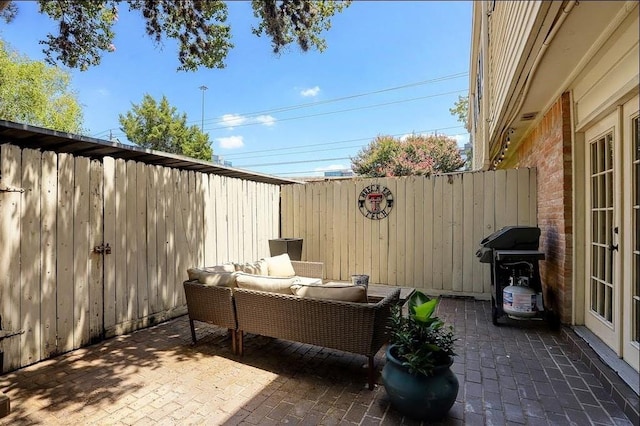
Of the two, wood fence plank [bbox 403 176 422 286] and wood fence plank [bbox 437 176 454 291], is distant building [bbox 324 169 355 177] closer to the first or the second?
wood fence plank [bbox 403 176 422 286]

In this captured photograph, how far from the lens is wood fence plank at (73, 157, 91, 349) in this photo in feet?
11.5

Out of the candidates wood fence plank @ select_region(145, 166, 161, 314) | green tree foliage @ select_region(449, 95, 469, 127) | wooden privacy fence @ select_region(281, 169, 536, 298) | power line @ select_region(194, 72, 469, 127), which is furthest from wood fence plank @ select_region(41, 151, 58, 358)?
green tree foliage @ select_region(449, 95, 469, 127)

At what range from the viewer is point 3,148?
2.95 m

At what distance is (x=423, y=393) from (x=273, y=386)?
1.26 m

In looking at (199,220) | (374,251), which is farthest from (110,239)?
(374,251)

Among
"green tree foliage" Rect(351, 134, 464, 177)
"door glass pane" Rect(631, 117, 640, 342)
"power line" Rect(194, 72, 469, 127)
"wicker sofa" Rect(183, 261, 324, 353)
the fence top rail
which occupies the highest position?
"power line" Rect(194, 72, 469, 127)

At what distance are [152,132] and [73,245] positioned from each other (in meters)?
21.0

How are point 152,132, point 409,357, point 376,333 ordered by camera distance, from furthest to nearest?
1. point 152,132
2. point 376,333
3. point 409,357

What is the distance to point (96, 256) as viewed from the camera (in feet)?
12.2

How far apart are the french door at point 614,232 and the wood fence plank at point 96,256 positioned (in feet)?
16.7

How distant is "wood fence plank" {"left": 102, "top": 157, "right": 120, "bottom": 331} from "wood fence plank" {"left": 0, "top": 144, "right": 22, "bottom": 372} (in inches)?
32.0

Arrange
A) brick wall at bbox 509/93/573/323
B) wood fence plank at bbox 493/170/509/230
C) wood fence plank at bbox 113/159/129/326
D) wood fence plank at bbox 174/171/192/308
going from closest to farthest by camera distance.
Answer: brick wall at bbox 509/93/573/323 → wood fence plank at bbox 113/159/129/326 → wood fence plank at bbox 174/171/192/308 → wood fence plank at bbox 493/170/509/230

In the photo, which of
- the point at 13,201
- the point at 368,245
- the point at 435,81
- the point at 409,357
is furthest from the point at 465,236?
the point at 435,81

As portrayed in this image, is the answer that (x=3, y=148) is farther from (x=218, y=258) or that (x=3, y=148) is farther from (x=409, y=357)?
(x=409, y=357)
